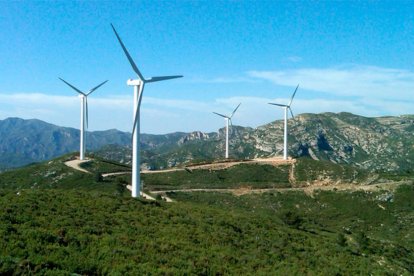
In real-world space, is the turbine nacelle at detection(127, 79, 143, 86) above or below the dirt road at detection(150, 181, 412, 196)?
above

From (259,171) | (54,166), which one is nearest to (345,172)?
(259,171)

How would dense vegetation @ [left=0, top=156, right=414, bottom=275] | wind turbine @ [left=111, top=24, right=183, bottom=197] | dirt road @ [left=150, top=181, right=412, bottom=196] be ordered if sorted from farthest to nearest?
dirt road @ [left=150, top=181, right=412, bottom=196], wind turbine @ [left=111, top=24, right=183, bottom=197], dense vegetation @ [left=0, top=156, right=414, bottom=275]

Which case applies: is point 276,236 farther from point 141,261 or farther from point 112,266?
point 112,266

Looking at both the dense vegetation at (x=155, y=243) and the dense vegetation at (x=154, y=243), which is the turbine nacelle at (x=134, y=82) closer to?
the dense vegetation at (x=155, y=243)

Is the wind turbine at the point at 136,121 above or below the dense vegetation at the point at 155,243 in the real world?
above

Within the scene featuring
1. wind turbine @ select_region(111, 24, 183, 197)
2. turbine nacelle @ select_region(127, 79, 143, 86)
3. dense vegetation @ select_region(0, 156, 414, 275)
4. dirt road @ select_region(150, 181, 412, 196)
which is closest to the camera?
dense vegetation @ select_region(0, 156, 414, 275)

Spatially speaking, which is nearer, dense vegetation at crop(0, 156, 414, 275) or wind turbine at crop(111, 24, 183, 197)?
dense vegetation at crop(0, 156, 414, 275)

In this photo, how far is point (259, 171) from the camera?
445ft

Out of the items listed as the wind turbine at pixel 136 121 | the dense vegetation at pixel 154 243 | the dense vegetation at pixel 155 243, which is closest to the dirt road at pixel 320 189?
the dense vegetation at pixel 155 243

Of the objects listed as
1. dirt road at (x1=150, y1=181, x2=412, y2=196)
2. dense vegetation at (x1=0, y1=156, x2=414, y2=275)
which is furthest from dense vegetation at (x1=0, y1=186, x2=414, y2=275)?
dirt road at (x1=150, y1=181, x2=412, y2=196)

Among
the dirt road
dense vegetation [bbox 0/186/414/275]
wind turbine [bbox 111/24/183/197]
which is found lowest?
the dirt road

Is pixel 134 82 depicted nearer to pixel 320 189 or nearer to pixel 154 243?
pixel 154 243

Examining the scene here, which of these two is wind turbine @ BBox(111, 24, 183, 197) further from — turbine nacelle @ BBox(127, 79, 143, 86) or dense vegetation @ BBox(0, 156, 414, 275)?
dense vegetation @ BBox(0, 156, 414, 275)

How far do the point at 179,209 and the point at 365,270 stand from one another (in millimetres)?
21919
